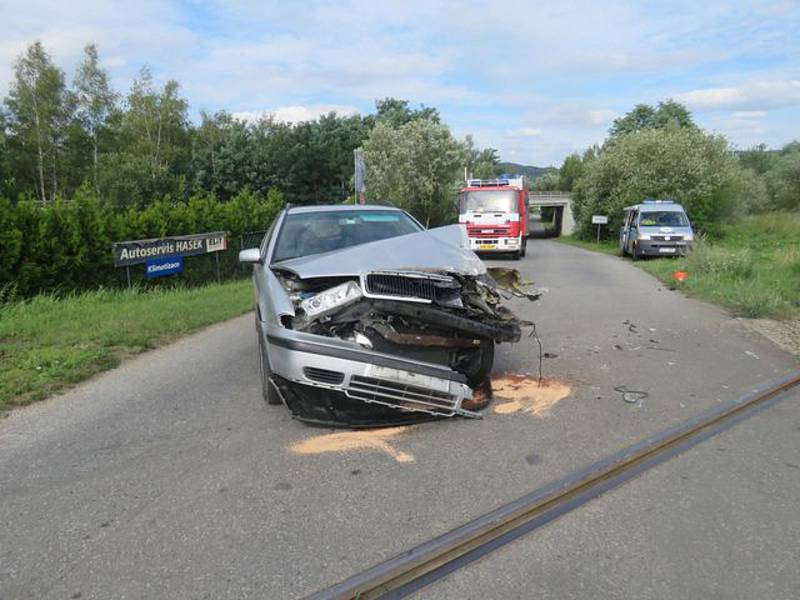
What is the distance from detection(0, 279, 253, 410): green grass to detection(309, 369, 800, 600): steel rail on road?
14.2ft

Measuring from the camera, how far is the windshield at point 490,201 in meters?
22.3

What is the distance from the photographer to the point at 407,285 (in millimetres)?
4578

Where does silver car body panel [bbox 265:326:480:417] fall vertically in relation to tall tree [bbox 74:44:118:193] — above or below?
below

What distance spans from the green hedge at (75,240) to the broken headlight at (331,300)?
8.71 m

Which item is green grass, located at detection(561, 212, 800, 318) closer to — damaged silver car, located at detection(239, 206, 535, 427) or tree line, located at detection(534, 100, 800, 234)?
damaged silver car, located at detection(239, 206, 535, 427)

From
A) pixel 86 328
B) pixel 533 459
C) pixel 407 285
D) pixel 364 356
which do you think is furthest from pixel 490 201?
pixel 533 459

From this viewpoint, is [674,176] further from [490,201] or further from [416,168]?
[490,201]

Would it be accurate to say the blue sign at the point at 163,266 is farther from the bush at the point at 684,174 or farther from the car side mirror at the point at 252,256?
the bush at the point at 684,174

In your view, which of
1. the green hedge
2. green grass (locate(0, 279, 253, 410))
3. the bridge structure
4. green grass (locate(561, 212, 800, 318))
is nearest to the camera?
green grass (locate(0, 279, 253, 410))

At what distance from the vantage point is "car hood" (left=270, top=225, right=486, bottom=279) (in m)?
4.83

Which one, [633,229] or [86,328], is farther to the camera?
[633,229]

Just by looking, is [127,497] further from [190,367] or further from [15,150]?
[15,150]

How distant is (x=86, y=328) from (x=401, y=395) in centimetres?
602

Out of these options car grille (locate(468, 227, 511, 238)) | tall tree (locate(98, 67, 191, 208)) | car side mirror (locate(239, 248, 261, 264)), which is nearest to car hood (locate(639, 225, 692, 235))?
car grille (locate(468, 227, 511, 238))
